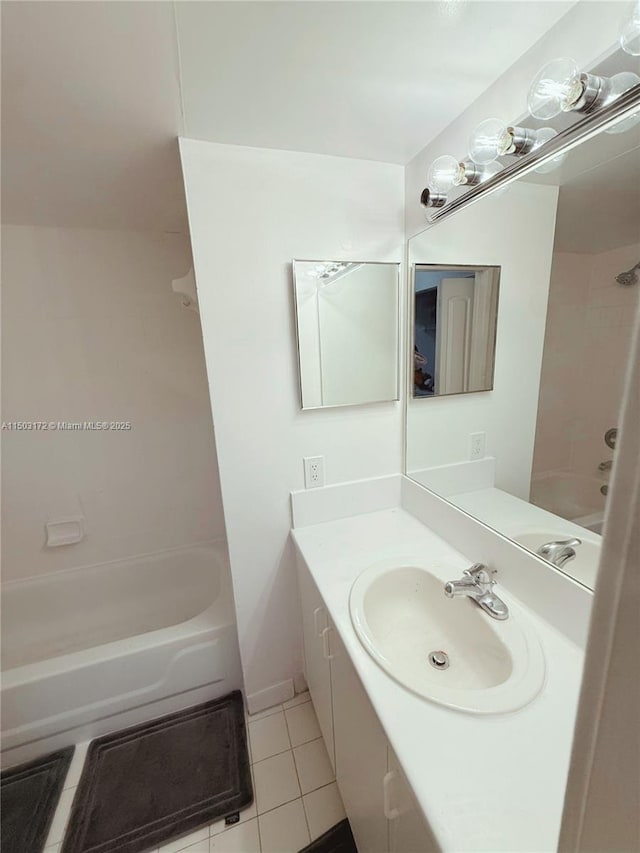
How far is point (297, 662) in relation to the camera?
149 centimetres

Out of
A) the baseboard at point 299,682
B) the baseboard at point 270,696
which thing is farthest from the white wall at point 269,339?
the baseboard at point 299,682

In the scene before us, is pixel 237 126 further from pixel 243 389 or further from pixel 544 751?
pixel 544 751

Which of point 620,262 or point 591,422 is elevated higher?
point 620,262

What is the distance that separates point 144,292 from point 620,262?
1926mm

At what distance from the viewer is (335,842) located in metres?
1.06

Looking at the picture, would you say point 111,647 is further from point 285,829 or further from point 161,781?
Answer: point 285,829

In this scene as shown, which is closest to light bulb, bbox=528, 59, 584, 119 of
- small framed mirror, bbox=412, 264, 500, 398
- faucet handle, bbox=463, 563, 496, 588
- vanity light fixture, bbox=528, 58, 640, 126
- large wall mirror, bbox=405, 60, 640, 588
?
vanity light fixture, bbox=528, 58, 640, 126

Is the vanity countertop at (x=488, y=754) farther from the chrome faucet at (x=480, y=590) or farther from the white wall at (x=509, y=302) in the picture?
the white wall at (x=509, y=302)

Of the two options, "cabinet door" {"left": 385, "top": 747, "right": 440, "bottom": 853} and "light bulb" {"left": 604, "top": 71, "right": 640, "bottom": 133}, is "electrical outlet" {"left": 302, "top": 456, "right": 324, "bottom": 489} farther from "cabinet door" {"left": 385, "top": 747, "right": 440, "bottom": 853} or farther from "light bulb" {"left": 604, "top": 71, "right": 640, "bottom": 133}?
"light bulb" {"left": 604, "top": 71, "right": 640, "bottom": 133}

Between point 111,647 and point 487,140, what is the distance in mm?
2151

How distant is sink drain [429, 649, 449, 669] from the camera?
906mm

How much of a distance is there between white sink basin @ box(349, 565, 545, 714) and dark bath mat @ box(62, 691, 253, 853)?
2.86 feet

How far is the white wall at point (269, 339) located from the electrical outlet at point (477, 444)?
0.32m

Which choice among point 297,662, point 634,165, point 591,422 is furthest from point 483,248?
point 297,662
